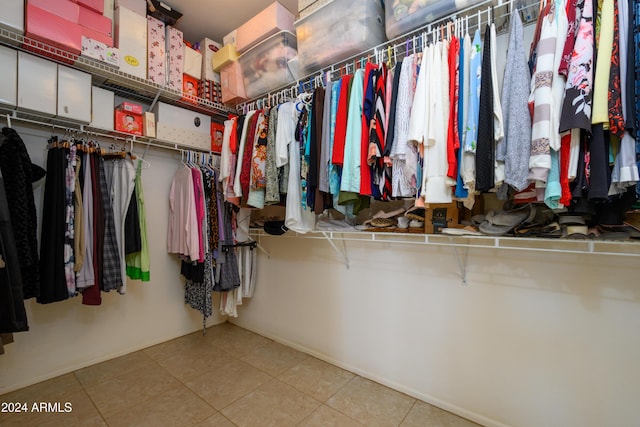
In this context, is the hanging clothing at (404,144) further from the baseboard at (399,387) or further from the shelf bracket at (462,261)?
the baseboard at (399,387)

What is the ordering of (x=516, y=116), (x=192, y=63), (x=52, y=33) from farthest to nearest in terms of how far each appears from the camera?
→ (x=192, y=63) → (x=52, y=33) → (x=516, y=116)

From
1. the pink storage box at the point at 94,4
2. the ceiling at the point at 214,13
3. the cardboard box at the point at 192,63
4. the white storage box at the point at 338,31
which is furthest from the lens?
the cardboard box at the point at 192,63

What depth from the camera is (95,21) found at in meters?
1.73

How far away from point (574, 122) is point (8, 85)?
2.58 m

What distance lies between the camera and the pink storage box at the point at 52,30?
1.50 m

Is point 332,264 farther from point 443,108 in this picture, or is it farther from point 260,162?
point 443,108

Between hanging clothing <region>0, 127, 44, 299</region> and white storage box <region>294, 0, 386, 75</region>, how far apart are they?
1.64 metres

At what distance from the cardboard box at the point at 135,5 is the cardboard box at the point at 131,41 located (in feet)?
0.15

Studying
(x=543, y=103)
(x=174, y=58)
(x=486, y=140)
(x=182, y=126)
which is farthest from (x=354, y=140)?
(x=174, y=58)

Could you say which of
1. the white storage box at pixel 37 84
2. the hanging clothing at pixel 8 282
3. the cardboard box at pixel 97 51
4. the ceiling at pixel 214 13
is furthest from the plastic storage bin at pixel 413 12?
the hanging clothing at pixel 8 282

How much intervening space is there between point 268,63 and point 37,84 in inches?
52.9

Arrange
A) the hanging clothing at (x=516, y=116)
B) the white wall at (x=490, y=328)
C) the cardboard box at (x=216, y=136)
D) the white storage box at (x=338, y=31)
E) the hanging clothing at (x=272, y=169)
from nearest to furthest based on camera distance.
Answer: the hanging clothing at (x=516, y=116) → the white wall at (x=490, y=328) → the white storage box at (x=338, y=31) → the hanging clothing at (x=272, y=169) → the cardboard box at (x=216, y=136)

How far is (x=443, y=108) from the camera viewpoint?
47.1 inches

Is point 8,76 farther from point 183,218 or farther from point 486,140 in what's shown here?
point 486,140
